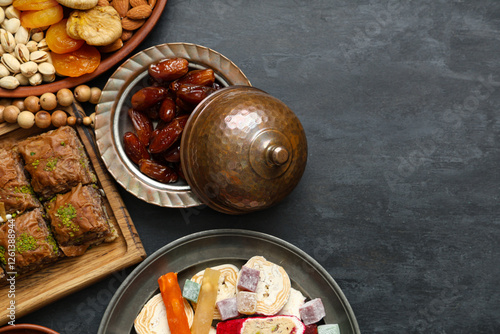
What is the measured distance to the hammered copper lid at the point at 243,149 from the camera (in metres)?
1.72

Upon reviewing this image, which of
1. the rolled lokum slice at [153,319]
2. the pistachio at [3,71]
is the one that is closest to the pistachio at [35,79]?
the pistachio at [3,71]

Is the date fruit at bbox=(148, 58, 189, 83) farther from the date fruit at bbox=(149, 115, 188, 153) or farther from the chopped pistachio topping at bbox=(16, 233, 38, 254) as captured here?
the chopped pistachio topping at bbox=(16, 233, 38, 254)

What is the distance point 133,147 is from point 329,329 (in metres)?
1.38

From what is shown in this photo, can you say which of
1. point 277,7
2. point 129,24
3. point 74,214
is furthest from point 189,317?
point 277,7

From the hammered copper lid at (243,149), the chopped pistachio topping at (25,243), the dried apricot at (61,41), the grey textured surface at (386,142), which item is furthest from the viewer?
the grey textured surface at (386,142)

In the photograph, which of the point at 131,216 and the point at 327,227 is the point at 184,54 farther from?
the point at 327,227

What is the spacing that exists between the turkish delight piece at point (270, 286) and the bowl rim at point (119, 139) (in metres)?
0.45

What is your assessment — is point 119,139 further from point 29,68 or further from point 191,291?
point 191,291

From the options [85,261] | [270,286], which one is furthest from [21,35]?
[270,286]

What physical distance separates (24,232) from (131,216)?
0.52 metres

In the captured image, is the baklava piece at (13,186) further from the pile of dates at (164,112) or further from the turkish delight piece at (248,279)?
the turkish delight piece at (248,279)

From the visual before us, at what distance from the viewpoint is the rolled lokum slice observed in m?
2.06

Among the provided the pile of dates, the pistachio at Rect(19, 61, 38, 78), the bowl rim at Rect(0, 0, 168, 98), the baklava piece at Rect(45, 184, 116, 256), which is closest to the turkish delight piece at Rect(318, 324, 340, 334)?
the pile of dates

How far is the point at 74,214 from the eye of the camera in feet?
6.47
